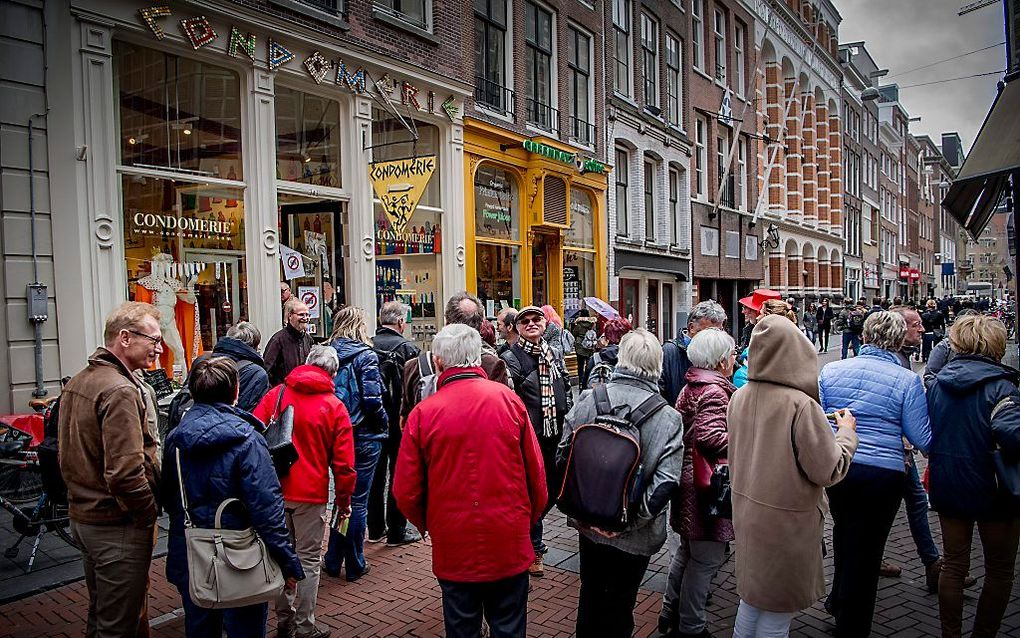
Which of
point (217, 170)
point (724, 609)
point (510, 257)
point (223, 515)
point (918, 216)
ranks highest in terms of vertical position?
Result: point (918, 216)

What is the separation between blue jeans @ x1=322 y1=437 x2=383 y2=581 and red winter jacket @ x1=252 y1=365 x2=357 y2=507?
833 millimetres

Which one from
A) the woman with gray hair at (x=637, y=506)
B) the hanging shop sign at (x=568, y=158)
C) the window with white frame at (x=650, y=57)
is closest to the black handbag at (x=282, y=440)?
the woman with gray hair at (x=637, y=506)

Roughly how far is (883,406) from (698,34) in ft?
68.6

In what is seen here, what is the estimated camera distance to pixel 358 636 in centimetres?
401

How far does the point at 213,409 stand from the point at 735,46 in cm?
2529

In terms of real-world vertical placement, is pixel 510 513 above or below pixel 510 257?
below

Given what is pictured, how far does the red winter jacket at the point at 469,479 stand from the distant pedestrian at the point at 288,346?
366cm

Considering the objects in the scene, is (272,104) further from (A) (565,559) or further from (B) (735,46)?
(B) (735,46)

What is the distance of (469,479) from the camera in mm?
2902

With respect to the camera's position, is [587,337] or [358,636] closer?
[358,636]

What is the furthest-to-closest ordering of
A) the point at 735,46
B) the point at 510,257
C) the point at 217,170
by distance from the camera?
the point at 735,46
the point at 510,257
the point at 217,170

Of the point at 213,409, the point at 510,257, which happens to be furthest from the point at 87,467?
the point at 510,257

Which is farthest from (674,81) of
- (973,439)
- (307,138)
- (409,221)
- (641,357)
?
(641,357)

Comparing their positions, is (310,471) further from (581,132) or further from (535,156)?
(581,132)
